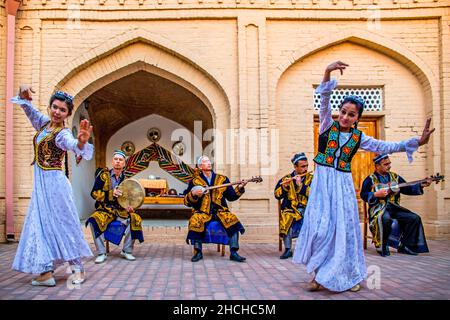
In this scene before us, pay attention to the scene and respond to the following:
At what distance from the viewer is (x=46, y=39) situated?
7969mm

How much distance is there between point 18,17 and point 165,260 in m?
5.44

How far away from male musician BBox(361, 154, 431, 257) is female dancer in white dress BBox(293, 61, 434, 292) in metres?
2.54

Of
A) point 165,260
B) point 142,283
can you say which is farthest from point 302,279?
point 165,260

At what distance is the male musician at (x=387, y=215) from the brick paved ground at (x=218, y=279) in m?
0.22

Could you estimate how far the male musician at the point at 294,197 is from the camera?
20.6 ft

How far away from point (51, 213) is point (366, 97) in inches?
252

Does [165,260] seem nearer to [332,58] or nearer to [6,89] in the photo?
[6,89]

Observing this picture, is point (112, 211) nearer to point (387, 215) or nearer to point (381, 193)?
point (381, 193)

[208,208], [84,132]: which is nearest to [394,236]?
[208,208]

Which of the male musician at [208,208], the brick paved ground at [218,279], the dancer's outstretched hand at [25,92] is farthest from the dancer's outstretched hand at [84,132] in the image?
the male musician at [208,208]

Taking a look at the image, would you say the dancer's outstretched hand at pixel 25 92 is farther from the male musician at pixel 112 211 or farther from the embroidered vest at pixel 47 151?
the male musician at pixel 112 211

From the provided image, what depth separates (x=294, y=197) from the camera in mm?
6449

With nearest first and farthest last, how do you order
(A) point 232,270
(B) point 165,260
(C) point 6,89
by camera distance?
(A) point 232,270 < (B) point 165,260 < (C) point 6,89
